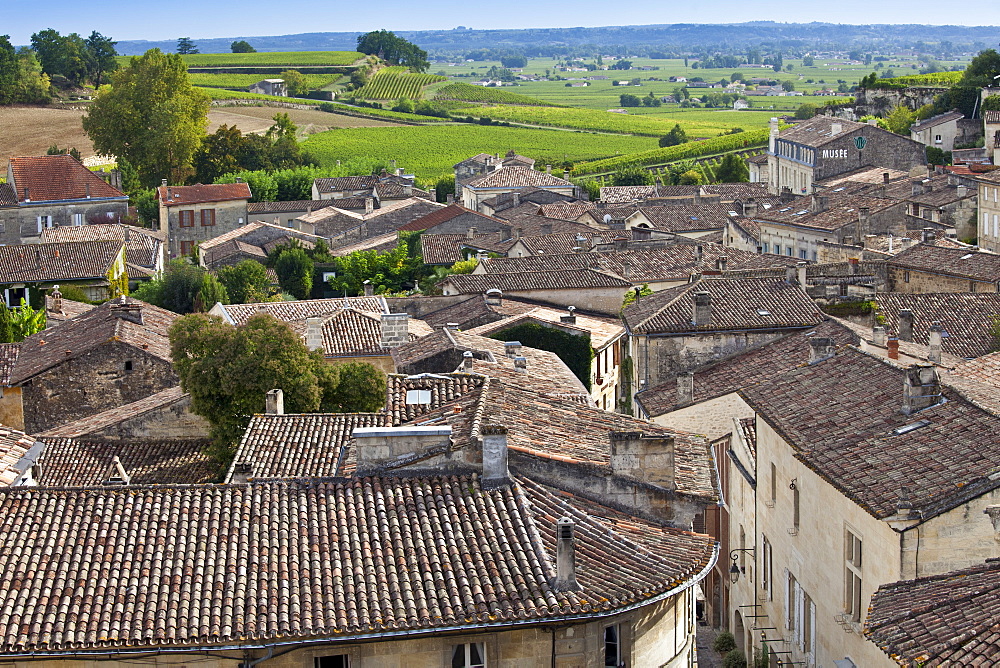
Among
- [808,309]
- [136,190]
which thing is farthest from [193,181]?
[808,309]

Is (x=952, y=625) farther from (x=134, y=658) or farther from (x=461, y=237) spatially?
(x=461, y=237)

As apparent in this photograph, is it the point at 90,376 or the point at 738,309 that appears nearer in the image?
the point at 738,309

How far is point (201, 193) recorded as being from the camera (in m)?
103

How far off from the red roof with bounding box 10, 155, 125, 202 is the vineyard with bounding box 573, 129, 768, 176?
143ft

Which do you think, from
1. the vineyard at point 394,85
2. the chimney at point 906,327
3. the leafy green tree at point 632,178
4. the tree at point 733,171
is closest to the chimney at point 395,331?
the chimney at point 906,327

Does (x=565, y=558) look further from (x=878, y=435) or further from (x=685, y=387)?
(x=685, y=387)

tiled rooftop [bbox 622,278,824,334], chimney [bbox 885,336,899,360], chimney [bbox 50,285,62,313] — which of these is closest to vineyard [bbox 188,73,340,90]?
chimney [bbox 50,285,62,313]

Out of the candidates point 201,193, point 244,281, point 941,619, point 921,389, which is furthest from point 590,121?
point 941,619

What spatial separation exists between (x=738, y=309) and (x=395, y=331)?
9376mm

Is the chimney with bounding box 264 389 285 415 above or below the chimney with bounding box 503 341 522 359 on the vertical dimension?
above

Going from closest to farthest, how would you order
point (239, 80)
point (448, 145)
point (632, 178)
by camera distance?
1. point (632, 178)
2. point (448, 145)
3. point (239, 80)

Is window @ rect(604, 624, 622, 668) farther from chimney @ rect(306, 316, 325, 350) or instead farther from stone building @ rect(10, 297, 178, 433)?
stone building @ rect(10, 297, 178, 433)

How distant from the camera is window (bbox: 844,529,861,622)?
68.4ft

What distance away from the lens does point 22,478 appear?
23562 mm
